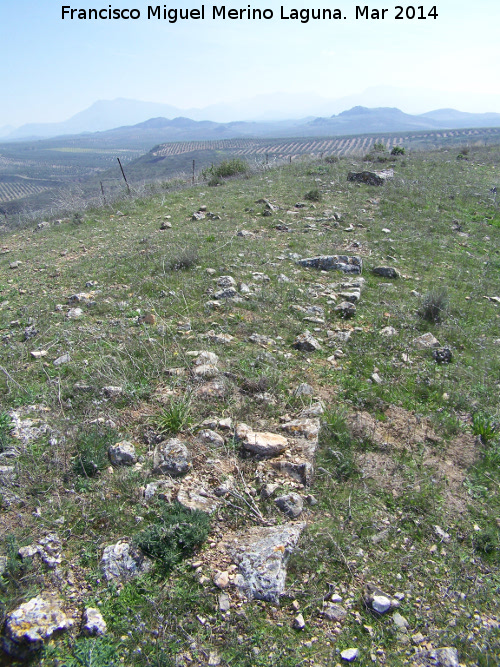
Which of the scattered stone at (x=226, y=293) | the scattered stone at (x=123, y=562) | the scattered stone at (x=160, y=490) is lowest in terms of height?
the scattered stone at (x=123, y=562)

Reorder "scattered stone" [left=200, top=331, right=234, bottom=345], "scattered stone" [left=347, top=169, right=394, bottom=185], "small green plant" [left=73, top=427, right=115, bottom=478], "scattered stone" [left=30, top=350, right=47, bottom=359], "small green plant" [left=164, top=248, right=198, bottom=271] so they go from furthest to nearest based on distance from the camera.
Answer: "scattered stone" [left=347, top=169, right=394, bottom=185] → "small green plant" [left=164, top=248, right=198, bottom=271] → "scattered stone" [left=200, top=331, right=234, bottom=345] → "scattered stone" [left=30, top=350, right=47, bottom=359] → "small green plant" [left=73, top=427, right=115, bottom=478]

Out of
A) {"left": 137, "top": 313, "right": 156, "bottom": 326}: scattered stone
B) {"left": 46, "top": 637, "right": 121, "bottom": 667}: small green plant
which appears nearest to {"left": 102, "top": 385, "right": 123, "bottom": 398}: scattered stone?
{"left": 137, "top": 313, "right": 156, "bottom": 326}: scattered stone

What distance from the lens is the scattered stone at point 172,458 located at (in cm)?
330

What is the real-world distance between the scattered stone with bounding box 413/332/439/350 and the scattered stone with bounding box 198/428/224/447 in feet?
11.0

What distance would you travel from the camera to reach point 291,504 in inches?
122

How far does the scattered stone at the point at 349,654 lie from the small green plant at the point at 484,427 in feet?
8.22

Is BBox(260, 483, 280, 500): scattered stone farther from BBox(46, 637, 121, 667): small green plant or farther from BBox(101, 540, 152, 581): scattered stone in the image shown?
BBox(46, 637, 121, 667): small green plant

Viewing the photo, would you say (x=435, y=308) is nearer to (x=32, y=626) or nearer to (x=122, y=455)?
(x=122, y=455)

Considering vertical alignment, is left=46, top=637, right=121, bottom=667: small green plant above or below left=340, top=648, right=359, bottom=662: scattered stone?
above

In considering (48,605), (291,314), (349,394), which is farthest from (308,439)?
(291,314)

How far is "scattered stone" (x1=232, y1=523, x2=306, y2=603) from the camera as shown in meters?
2.52

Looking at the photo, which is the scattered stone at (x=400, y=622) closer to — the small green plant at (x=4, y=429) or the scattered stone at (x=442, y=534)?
the scattered stone at (x=442, y=534)

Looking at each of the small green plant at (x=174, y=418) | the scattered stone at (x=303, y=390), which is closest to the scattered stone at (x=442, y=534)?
the scattered stone at (x=303, y=390)

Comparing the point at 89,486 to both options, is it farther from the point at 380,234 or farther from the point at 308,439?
the point at 380,234
